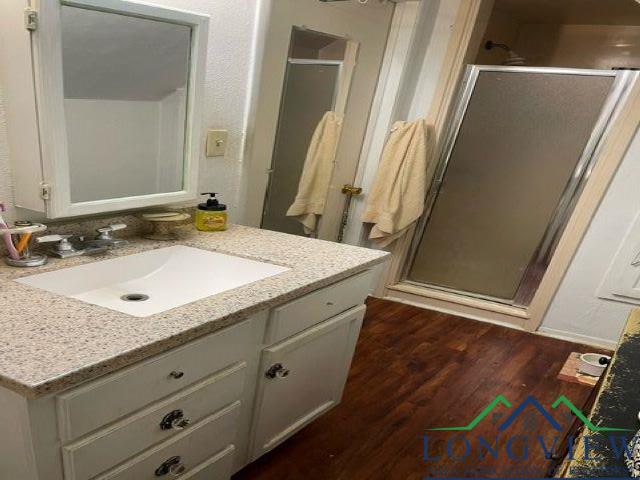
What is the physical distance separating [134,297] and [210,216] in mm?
438

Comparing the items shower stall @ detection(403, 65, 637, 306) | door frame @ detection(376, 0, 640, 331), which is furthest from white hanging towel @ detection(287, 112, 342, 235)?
shower stall @ detection(403, 65, 637, 306)

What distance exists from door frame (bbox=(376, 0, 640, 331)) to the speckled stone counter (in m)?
1.61

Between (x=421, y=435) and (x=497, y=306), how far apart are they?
4.57 feet

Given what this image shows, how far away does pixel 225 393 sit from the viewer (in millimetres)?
1085

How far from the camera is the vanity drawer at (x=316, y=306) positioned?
3.88 feet

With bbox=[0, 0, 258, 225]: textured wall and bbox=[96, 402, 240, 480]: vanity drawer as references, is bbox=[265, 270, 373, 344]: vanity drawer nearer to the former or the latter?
bbox=[96, 402, 240, 480]: vanity drawer

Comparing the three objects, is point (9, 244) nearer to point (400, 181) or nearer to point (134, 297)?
point (134, 297)

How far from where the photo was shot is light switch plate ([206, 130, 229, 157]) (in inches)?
61.3

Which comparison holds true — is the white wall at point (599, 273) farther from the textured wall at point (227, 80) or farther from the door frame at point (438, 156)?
the textured wall at point (227, 80)

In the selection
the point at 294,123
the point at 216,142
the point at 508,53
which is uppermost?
the point at 508,53

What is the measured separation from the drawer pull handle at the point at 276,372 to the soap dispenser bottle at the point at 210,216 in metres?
0.56

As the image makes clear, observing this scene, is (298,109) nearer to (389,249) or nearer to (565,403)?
(389,249)

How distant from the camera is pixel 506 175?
272cm

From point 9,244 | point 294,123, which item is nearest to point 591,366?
point 294,123
